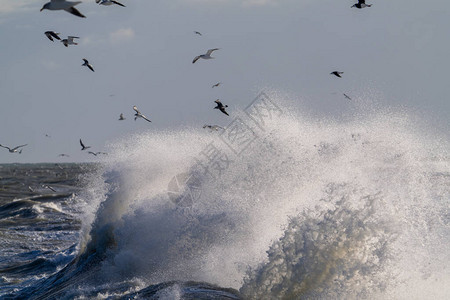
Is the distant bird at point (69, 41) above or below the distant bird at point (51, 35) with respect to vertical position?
below

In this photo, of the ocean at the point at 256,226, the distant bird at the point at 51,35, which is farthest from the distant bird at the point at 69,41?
the ocean at the point at 256,226

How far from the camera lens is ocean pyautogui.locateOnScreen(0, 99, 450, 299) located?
10.3m

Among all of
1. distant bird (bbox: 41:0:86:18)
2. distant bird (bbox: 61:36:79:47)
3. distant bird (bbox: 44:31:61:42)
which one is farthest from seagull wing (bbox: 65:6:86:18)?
distant bird (bbox: 61:36:79:47)

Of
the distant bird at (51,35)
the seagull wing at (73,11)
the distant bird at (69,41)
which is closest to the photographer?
the seagull wing at (73,11)

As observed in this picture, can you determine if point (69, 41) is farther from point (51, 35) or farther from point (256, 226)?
point (256, 226)

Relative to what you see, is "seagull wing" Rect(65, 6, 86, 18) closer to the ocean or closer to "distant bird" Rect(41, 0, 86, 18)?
"distant bird" Rect(41, 0, 86, 18)

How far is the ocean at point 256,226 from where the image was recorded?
10.3 meters

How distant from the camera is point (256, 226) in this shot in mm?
12930

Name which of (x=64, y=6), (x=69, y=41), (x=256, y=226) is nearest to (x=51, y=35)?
(x=69, y=41)

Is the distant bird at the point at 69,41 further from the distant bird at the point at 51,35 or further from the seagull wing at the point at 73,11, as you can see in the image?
the seagull wing at the point at 73,11

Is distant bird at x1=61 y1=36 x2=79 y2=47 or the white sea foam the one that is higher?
distant bird at x1=61 y1=36 x2=79 y2=47

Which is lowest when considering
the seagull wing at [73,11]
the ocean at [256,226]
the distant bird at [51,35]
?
the ocean at [256,226]

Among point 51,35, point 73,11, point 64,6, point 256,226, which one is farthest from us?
point 51,35

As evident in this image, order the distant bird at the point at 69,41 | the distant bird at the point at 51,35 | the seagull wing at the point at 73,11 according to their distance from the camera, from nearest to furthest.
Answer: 1. the seagull wing at the point at 73,11
2. the distant bird at the point at 51,35
3. the distant bird at the point at 69,41
